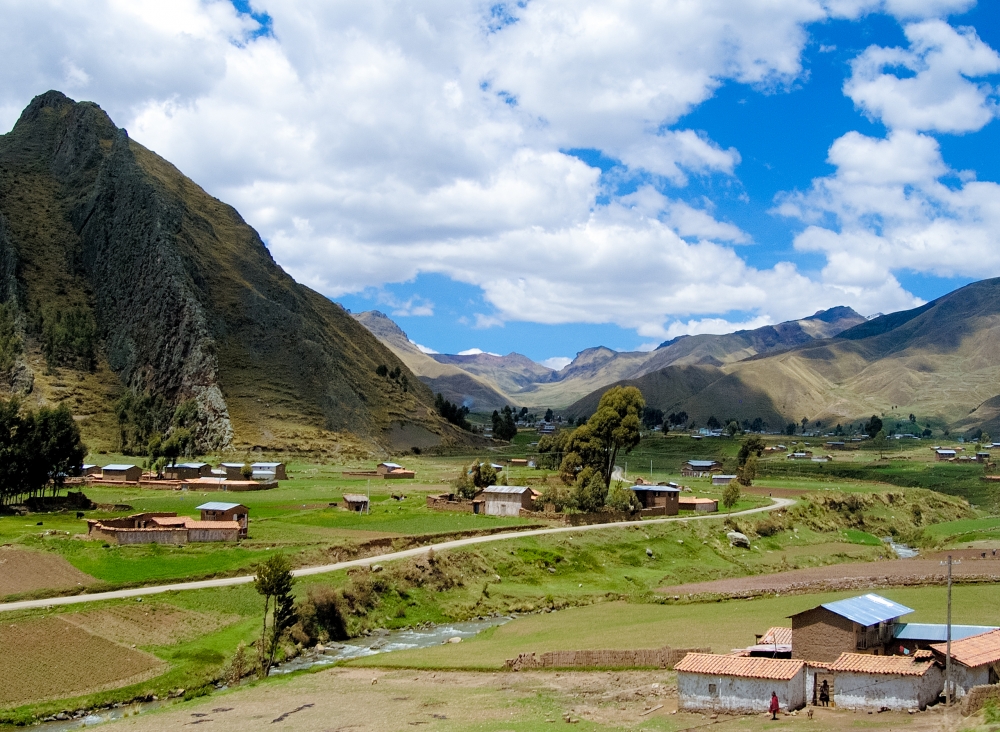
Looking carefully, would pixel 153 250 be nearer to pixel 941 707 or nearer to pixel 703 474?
pixel 703 474

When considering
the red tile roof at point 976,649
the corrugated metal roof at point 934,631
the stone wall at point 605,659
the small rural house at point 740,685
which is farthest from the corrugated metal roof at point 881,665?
the stone wall at point 605,659

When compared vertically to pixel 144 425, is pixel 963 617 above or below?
below

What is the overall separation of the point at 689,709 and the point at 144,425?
5291 inches

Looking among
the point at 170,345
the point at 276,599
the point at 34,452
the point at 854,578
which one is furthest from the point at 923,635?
the point at 170,345

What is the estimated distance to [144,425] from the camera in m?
152

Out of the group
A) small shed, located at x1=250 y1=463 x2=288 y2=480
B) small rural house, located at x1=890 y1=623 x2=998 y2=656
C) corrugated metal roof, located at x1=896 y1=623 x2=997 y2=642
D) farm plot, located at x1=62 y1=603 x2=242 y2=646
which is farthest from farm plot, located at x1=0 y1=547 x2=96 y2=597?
small shed, located at x1=250 y1=463 x2=288 y2=480

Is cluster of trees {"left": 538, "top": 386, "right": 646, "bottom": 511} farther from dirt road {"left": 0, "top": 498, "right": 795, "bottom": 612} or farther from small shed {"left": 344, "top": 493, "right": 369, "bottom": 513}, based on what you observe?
small shed {"left": 344, "top": 493, "right": 369, "bottom": 513}

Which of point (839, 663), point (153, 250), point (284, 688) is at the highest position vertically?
point (153, 250)

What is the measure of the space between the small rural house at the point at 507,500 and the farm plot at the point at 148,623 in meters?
42.6

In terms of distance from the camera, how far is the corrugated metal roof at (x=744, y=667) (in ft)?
110

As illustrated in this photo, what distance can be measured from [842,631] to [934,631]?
4.12 metres

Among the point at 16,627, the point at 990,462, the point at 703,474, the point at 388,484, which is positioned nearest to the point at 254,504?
the point at 388,484

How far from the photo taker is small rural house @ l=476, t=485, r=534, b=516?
91625 mm

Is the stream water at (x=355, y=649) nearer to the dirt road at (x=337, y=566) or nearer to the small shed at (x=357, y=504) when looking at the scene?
the dirt road at (x=337, y=566)
